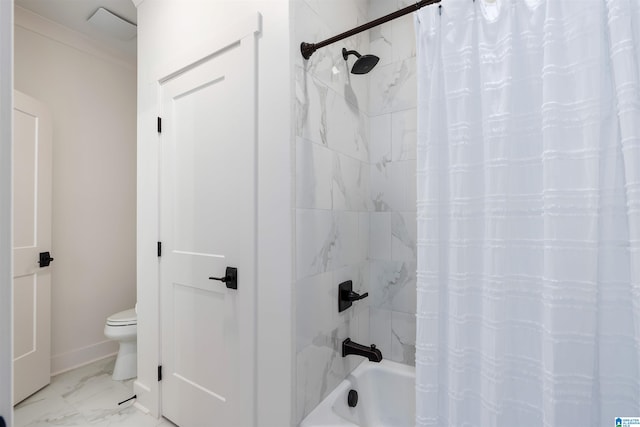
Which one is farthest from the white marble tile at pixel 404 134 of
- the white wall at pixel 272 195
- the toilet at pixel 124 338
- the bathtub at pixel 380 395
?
the toilet at pixel 124 338

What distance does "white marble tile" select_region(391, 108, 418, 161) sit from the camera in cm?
172

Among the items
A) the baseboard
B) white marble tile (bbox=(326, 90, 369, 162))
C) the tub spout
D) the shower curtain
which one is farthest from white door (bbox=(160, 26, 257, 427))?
the baseboard

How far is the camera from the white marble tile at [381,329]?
179 cm

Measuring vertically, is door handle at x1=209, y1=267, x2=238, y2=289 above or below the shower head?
below

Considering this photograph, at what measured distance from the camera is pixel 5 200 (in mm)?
442

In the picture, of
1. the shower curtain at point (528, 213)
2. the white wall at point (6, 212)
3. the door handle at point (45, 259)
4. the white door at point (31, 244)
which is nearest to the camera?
→ the white wall at point (6, 212)

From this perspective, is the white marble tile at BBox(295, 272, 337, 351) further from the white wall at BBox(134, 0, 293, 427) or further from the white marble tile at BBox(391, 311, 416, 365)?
the white marble tile at BBox(391, 311, 416, 365)

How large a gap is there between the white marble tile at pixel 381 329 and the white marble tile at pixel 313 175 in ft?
2.62

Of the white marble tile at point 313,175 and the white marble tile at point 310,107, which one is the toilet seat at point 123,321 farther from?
the white marble tile at point 310,107

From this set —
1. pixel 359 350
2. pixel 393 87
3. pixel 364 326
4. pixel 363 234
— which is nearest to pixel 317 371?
pixel 359 350

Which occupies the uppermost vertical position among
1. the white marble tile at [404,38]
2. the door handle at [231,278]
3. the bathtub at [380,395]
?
the white marble tile at [404,38]

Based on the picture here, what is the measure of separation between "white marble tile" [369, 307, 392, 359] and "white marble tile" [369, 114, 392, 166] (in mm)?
915

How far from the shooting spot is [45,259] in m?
2.18

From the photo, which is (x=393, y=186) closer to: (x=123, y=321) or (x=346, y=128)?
(x=346, y=128)
